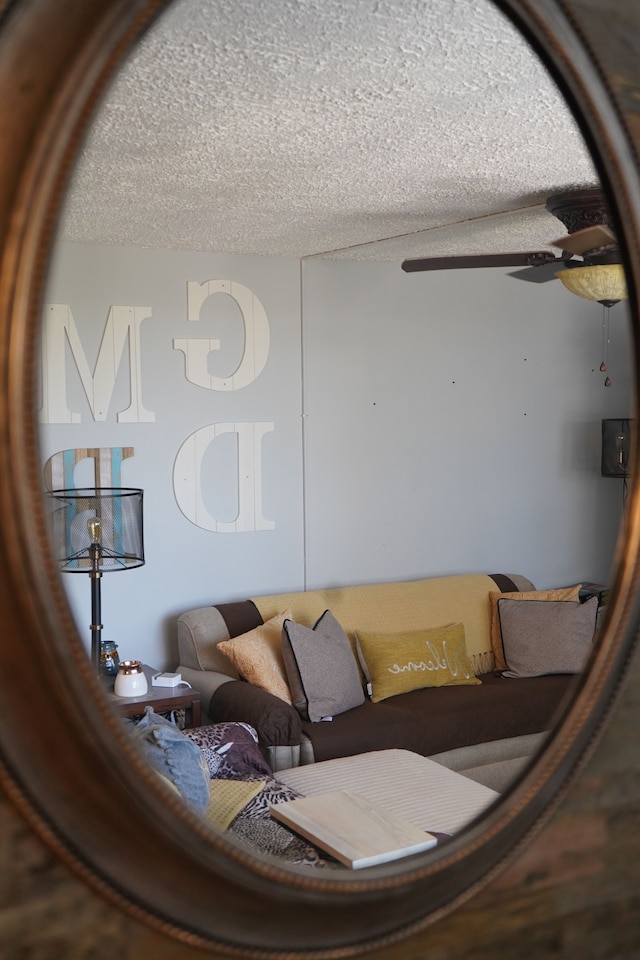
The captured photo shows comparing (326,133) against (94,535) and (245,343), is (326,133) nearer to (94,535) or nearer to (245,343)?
(94,535)

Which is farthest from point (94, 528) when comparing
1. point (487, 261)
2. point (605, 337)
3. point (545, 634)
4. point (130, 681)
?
point (605, 337)

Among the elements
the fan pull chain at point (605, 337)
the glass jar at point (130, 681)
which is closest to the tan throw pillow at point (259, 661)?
the glass jar at point (130, 681)

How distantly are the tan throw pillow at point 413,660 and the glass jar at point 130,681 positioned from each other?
755mm

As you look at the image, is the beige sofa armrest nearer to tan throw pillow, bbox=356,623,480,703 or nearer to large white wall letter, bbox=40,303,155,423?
tan throw pillow, bbox=356,623,480,703

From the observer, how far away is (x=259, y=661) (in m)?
2.94

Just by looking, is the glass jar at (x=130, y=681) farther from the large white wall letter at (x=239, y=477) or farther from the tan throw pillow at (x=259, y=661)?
the large white wall letter at (x=239, y=477)

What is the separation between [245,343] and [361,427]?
0.56 m

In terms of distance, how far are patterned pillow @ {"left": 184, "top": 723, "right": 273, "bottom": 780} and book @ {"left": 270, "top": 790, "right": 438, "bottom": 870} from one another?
81 cm

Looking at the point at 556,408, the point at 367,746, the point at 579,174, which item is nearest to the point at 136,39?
the point at 579,174

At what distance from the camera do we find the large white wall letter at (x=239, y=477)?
3.21 m

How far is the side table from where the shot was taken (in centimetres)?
272

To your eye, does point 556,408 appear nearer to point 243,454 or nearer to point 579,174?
point 243,454

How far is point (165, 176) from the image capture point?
7.07 feet

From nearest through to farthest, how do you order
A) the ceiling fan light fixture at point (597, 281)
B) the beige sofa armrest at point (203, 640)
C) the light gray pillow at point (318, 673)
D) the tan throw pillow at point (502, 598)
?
the ceiling fan light fixture at point (597, 281)
the light gray pillow at point (318, 673)
the beige sofa armrest at point (203, 640)
the tan throw pillow at point (502, 598)
